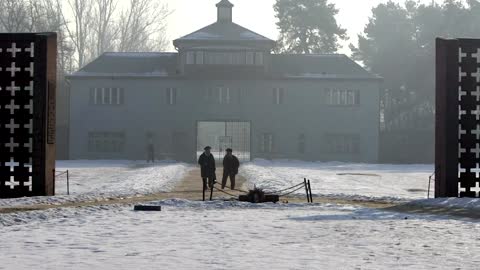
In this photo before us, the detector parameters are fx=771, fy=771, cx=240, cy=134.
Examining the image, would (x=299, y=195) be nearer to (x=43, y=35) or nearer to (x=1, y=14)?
(x=43, y=35)

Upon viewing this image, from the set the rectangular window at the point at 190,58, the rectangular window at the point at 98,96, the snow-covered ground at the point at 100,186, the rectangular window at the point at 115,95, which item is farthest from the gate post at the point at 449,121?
the rectangular window at the point at 98,96

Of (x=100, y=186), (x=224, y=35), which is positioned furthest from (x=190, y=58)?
(x=100, y=186)

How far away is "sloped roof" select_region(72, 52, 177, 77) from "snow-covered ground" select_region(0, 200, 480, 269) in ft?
124

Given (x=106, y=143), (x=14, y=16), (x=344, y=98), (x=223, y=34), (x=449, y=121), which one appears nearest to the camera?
(x=449, y=121)

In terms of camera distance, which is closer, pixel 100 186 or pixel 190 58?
pixel 100 186

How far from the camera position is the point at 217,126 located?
97500mm

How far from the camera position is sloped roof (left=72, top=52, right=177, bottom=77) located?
184ft

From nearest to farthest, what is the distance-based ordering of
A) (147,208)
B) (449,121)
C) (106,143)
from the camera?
1. (147,208)
2. (449,121)
3. (106,143)

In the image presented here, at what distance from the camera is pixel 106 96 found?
182 feet

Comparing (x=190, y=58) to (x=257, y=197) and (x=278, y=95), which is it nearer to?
(x=278, y=95)

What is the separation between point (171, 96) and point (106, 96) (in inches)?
183

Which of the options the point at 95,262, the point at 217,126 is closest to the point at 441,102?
the point at 95,262

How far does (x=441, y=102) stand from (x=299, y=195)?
527 cm

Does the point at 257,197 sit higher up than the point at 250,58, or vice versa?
the point at 250,58
